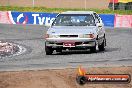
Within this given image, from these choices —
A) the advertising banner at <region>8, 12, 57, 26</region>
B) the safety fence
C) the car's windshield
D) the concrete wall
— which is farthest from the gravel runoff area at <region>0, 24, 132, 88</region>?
the concrete wall

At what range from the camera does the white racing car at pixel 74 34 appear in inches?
709

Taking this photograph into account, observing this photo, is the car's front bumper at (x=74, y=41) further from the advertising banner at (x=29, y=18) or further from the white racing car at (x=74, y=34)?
the advertising banner at (x=29, y=18)

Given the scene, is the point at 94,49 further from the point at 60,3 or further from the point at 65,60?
the point at 60,3

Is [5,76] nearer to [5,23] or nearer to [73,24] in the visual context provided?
[73,24]

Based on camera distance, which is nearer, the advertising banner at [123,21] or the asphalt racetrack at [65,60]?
the asphalt racetrack at [65,60]

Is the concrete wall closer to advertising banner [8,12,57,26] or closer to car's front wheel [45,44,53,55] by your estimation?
advertising banner [8,12,57,26]

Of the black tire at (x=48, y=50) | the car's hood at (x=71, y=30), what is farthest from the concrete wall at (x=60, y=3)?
the black tire at (x=48, y=50)

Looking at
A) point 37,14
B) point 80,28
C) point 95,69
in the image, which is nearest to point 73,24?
point 80,28

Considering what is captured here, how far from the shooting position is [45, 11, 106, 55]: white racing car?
59.1ft

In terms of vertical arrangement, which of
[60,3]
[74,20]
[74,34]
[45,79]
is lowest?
[45,79]

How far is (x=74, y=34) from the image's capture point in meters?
18.0

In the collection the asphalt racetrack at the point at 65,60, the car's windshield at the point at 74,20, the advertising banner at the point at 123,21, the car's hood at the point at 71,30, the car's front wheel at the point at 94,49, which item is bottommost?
the advertising banner at the point at 123,21

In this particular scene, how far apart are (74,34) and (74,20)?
147 centimetres

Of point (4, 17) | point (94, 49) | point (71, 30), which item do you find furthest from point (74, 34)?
point (4, 17)
